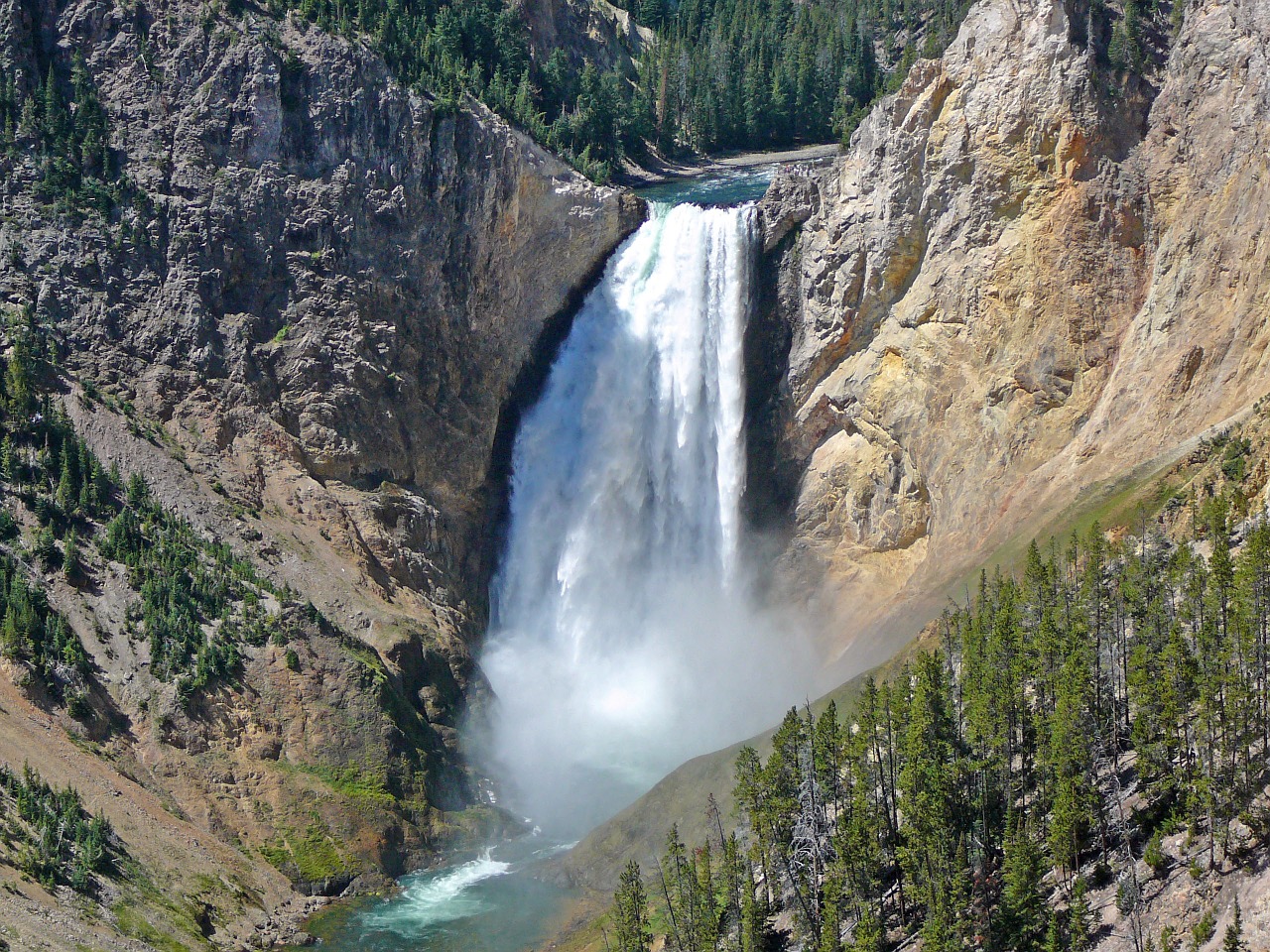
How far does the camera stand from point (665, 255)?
81.6m

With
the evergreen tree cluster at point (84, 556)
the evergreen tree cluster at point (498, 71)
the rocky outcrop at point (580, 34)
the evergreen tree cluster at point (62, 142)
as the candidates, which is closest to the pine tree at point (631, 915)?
the evergreen tree cluster at point (84, 556)

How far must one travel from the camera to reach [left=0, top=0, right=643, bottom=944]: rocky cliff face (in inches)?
2584

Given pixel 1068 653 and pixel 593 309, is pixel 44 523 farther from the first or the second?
pixel 1068 653

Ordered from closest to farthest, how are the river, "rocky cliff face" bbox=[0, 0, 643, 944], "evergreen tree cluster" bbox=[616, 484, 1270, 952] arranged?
"evergreen tree cluster" bbox=[616, 484, 1270, 952], "rocky cliff face" bbox=[0, 0, 643, 944], the river

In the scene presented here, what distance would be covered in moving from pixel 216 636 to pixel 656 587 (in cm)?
2508

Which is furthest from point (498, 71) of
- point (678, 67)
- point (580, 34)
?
point (678, 67)

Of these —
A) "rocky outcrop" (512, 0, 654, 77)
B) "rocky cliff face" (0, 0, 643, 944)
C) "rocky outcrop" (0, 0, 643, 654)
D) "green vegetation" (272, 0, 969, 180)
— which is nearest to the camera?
"rocky cliff face" (0, 0, 643, 944)

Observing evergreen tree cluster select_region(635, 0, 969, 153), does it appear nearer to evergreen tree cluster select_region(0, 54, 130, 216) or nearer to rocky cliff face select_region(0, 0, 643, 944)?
rocky cliff face select_region(0, 0, 643, 944)

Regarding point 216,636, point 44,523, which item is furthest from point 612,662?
point 44,523

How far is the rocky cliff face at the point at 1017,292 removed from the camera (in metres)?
59.8

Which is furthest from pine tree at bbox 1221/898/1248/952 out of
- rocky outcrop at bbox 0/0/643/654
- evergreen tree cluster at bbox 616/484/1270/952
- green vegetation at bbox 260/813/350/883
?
rocky outcrop at bbox 0/0/643/654

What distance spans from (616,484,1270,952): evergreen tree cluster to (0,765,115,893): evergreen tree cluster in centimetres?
2030

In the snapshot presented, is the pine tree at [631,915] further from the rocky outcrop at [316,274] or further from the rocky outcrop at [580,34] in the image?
the rocky outcrop at [580,34]

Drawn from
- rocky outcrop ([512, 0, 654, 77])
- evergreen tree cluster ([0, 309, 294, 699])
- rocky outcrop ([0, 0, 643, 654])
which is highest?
rocky outcrop ([512, 0, 654, 77])
